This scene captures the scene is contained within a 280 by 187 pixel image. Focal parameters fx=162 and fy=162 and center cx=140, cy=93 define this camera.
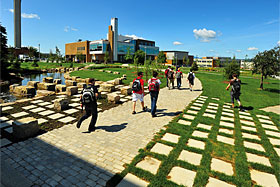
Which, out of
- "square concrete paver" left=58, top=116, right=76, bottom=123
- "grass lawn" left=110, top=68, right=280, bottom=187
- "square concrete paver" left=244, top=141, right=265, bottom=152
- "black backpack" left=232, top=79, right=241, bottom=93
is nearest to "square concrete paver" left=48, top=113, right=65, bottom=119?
"square concrete paver" left=58, top=116, right=76, bottom=123

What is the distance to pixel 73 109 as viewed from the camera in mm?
7223

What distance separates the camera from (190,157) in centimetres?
378

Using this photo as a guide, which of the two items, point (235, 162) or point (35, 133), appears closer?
point (235, 162)

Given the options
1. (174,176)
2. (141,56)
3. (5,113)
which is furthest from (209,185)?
(141,56)

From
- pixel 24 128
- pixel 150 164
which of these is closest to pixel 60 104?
pixel 24 128

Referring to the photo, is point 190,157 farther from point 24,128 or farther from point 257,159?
point 24,128

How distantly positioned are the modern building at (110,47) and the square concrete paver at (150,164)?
194 ft

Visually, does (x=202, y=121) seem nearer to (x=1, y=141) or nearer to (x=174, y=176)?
(x=174, y=176)

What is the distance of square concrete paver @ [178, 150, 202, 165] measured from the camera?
11.9 feet

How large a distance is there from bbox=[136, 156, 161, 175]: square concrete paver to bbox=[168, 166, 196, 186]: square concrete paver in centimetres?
32

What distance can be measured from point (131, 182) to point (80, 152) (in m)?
1.62

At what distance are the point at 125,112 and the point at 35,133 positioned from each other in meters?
3.39

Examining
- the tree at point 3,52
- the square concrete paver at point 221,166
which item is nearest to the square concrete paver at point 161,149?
the square concrete paver at point 221,166

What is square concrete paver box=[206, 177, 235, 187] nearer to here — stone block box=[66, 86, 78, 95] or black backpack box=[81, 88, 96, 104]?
black backpack box=[81, 88, 96, 104]
